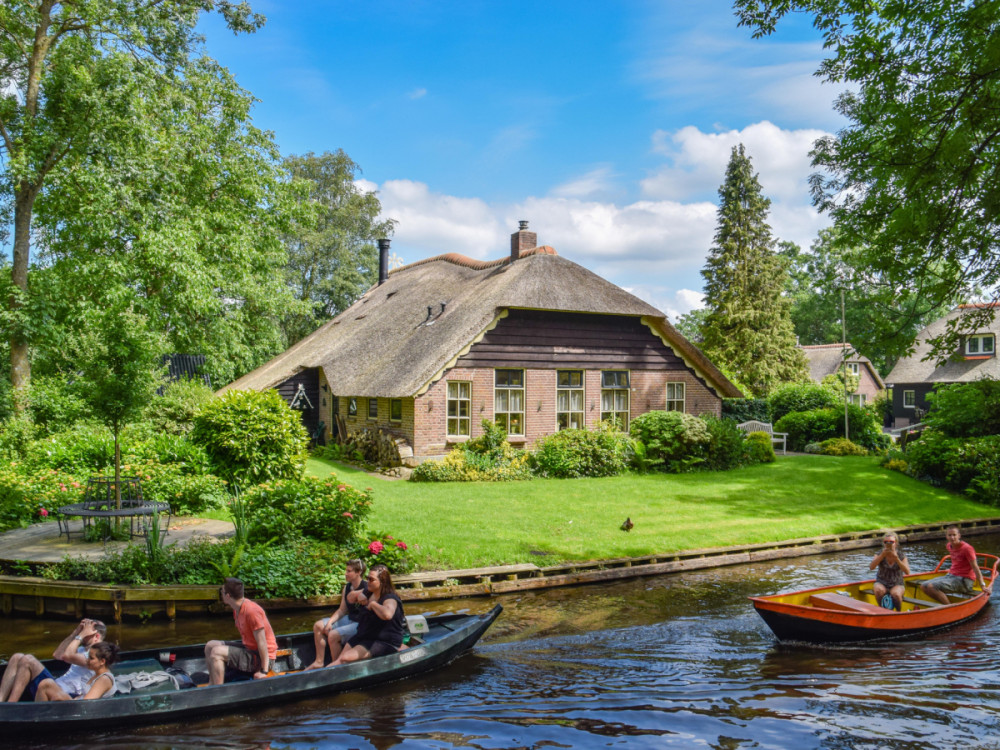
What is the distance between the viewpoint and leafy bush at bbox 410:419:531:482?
19219mm

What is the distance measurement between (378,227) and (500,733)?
43.1 metres

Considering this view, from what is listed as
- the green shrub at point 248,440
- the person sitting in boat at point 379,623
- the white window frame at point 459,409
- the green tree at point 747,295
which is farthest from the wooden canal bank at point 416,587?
the green tree at point 747,295

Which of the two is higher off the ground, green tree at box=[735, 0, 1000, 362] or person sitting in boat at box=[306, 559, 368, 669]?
green tree at box=[735, 0, 1000, 362]

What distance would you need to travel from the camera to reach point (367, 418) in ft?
76.8

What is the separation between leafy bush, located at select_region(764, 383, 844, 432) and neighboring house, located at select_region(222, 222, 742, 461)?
7.58 metres

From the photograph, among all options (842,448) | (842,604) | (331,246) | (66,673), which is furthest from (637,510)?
(331,246)

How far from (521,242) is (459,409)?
26.4ft

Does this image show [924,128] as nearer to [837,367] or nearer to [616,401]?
[616,401]

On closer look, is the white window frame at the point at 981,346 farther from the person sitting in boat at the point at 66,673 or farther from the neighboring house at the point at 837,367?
the person sitting in boat at the point at 66,673

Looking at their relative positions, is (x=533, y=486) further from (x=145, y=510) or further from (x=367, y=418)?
(x=145, y=510)

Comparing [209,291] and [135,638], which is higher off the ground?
[209,291]

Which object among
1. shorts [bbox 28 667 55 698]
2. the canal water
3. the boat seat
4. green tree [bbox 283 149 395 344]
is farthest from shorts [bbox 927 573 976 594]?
green tree [bbox 283 149 395 344]

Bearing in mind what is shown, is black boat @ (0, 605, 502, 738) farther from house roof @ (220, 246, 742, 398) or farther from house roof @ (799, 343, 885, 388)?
house roof @ (799, 343, 885, 388)

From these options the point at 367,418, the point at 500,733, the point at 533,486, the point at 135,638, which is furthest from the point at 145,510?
the point at 367,418
